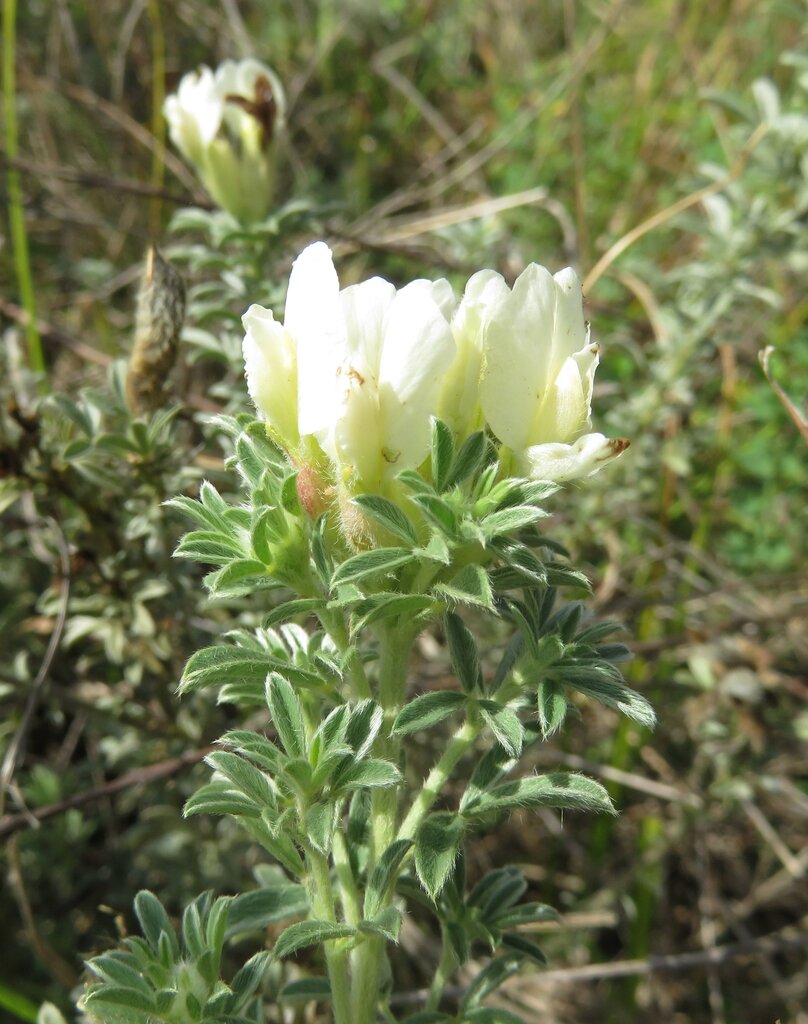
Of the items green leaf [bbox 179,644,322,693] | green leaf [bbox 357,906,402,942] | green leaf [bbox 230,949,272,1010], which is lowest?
green leaf [bbox 230,949,272,1010]

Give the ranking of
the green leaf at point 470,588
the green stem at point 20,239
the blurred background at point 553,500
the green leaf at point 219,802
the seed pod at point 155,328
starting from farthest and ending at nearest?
the green stem at point 20,239, the blurred background at point 553,500, the seed pod at point 155,328, the green leaf at point 219,802, the green leaf at point 470,588

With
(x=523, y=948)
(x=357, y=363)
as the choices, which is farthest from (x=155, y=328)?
(x=523, y=948)

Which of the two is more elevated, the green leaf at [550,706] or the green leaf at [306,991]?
the green leaf at [550,706]

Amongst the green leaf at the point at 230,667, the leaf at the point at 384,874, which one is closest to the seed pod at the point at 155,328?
the green leaf at the point at 230,667

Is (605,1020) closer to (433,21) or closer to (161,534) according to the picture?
(161,534)

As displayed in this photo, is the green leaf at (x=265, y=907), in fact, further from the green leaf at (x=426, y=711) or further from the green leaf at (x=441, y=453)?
the green leaf at (x=441, y=453)

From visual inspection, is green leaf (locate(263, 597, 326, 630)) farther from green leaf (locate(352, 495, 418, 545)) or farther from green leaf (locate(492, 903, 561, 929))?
green leaf (locate(492, 903, 561, 929))

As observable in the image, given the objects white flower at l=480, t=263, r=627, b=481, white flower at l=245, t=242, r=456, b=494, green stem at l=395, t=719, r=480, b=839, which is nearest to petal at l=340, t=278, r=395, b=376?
white flower at l=245, t=242, r=456, b=494
